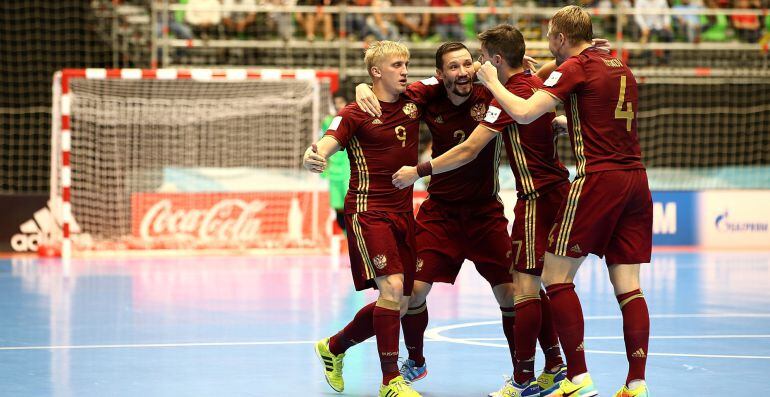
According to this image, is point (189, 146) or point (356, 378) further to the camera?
point (189, 146)

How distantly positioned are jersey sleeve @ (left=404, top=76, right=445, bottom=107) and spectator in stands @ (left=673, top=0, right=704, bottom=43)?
14.6 m

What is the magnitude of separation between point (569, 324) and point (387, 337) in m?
1.00

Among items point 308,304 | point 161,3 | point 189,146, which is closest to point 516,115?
point 308,304

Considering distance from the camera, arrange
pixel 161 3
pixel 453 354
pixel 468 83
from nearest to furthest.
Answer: pixel 468 83 < pixel 453 354 < pixel 161 3

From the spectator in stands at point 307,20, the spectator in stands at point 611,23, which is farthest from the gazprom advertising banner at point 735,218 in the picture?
the spectator in stands at point 307,20

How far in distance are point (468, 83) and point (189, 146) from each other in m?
11.7

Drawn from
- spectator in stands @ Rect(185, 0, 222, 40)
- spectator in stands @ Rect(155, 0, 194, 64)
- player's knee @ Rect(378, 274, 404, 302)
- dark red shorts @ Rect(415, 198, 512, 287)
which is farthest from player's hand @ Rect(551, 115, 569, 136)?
spectator in stands @ Rect(155, 0, 194, 64)

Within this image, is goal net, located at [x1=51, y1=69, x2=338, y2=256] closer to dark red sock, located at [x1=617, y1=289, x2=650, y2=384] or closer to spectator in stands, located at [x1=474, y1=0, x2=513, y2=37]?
spectator in stands, located at [x1=474, y1=0, x2=513, y2=37]

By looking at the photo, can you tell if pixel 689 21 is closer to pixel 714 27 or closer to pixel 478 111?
pixel 714 27

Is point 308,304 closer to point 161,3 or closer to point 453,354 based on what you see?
point 453,354

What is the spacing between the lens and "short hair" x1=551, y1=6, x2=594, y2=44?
5555 millimetres

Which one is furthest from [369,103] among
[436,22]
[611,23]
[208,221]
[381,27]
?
[611,23]

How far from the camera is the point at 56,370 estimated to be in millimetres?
6609

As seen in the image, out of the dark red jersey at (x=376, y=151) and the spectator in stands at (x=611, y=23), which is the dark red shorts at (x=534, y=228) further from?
the spectator in stands at (x=611, y=23)
